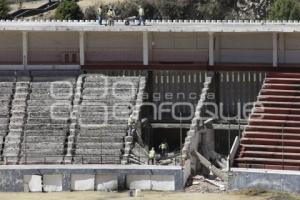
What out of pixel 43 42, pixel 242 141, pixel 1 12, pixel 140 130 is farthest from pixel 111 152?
pixel 1 12

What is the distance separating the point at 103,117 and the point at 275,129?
771 cm

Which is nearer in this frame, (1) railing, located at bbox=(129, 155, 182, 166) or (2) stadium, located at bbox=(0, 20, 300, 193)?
(2) stadium, located at bbox=(0, 20, 300, 193)

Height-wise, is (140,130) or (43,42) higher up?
(43,42)

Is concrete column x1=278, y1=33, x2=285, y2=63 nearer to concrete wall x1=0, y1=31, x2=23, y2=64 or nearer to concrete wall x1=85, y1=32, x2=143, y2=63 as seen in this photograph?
concrete wall x1=85, y1=32, x2=143, y2=63

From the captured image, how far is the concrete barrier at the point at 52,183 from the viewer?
140 ft

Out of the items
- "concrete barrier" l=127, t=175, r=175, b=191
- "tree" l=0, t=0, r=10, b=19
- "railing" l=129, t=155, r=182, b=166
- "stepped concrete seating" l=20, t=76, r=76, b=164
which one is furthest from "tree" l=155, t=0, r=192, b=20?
"concrete barrier" l=127, t=175, r=175, b=191

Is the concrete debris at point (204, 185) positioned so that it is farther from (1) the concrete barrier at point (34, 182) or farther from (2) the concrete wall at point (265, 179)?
(1) the concrete barrier at point (34, 182)

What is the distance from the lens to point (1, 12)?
290ft

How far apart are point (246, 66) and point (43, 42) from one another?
10.2 metres

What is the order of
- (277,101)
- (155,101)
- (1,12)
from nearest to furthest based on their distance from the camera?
1. (277,101)
2. (155,101)
3. (1,12)

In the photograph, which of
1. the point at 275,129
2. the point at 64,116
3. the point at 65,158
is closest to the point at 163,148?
the point at 65,158

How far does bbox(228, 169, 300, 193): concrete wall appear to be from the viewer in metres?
41.1

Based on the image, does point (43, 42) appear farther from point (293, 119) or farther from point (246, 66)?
point (293, 119)

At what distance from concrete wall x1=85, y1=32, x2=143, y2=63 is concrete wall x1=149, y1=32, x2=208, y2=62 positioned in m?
0.78
